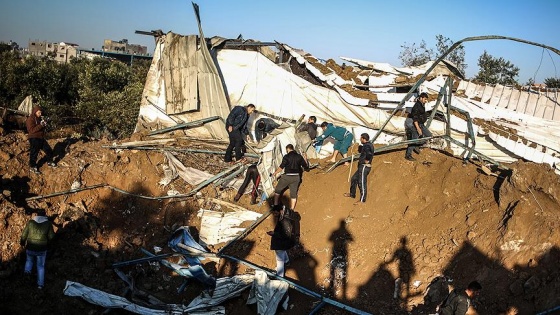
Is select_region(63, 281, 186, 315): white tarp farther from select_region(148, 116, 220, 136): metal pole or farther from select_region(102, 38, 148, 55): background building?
select_region(102, 38, 148, 55): background building

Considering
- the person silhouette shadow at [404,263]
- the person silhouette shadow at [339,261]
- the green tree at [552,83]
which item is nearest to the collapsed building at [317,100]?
the person silhouette shadow at [339,261]

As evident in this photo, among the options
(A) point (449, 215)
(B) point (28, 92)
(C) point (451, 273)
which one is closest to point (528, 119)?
(A) point (449, 215)

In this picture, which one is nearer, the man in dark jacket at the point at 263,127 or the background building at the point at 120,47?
the man in dark jacket at the point at 263,127

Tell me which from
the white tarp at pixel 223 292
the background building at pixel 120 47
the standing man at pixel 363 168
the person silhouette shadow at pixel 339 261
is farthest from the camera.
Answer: the background building at pixel 120 47

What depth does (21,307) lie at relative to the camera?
25.7 feet

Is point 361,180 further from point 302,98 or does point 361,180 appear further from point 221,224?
point 302,98

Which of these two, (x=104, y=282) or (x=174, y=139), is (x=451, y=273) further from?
(x=174, y=139)

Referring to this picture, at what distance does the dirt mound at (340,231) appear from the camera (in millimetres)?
7742

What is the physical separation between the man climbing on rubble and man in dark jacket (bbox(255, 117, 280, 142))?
2399mm

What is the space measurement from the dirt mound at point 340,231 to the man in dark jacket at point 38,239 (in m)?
0.40

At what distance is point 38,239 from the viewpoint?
789cm

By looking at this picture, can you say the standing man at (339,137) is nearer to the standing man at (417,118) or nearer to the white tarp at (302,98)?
the white tarp at (302,98)

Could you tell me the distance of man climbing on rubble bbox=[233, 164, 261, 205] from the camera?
34.6ft

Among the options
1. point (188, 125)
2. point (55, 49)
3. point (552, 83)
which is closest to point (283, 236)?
point (188, 125)
